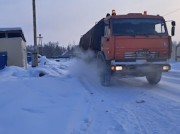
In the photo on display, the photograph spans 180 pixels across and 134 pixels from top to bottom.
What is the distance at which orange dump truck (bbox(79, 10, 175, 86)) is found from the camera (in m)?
13.0

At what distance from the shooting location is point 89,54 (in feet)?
62.7

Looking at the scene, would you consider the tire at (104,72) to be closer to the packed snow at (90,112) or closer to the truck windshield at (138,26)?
the truck windshield at (138,26)

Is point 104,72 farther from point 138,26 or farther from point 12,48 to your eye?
point 12,48

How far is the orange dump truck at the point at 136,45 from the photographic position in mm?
13008

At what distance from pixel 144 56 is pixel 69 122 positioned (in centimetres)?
655

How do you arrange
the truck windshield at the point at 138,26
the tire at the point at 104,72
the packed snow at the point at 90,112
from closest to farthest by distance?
the packed snow at the point at 90,112 < the truck windshield at the point at 138,26 < the tire at the point at 104,72

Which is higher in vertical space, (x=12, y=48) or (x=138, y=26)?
(x=138, y=26)

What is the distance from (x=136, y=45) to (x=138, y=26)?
2.97 ft

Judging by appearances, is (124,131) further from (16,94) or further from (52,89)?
(52,89)

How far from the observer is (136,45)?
1302 cm

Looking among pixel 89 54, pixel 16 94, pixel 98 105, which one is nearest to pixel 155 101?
pixel 98 105

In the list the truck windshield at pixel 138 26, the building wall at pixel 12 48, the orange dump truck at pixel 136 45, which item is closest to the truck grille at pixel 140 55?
the orange dump truck at pixel 136 45

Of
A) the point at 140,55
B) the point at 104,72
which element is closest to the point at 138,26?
the point at 140,55

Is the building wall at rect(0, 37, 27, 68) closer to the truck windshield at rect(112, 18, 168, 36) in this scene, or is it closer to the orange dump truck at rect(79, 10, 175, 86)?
the orange dump truck at rect(79, 10, 175, 86)
